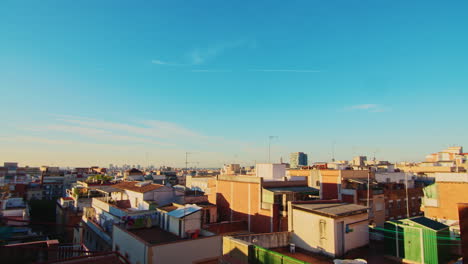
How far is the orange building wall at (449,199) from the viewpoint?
26278 mm

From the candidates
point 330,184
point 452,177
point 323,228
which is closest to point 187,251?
point 323,228

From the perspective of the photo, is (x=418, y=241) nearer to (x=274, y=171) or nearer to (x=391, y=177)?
(x=274, y=171)

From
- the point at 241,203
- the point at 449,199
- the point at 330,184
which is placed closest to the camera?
the point at 449,199

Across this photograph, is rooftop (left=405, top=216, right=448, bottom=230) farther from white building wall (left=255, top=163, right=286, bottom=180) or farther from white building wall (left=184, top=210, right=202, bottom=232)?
white building wall (left=255, top=163, right=286, bottom=180)

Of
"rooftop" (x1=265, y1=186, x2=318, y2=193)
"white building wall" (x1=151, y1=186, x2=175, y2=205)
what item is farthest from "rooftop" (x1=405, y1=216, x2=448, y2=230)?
"white building wall" (x1=151, y1=186, x2=175, y2=205)

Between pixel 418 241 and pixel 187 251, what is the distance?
15316 millimetres

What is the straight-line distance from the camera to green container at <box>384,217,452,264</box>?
17.6 metres

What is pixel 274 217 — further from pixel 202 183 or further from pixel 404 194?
pixel 202 183

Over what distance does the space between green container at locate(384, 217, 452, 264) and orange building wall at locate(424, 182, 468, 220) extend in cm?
1010

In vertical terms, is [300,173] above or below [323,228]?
above

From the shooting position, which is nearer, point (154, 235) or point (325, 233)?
point (325, 233)

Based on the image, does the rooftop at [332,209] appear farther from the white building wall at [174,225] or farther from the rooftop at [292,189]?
the white building wall at [174,225]

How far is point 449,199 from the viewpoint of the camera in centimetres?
2708

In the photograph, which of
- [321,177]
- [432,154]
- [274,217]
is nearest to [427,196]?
[321,177]
